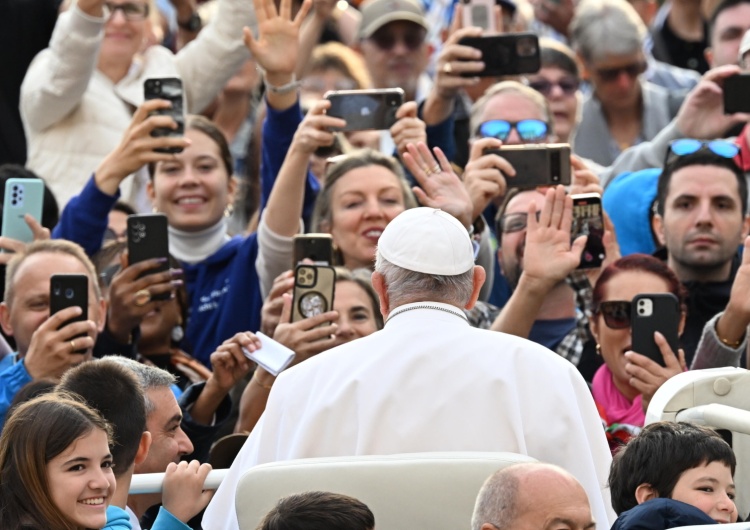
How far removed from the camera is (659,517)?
4250 millimetres

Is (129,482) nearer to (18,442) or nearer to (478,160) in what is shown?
(18,442)

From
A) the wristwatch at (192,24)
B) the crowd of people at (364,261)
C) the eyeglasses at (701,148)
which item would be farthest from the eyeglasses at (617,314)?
the wristwatch at (192,24)

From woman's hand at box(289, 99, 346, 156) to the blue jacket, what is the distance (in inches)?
131

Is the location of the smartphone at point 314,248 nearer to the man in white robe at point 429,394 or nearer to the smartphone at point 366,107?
the smartphone at point 366,107

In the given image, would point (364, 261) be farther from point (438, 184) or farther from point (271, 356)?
point (271, 356)

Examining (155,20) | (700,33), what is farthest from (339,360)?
(700,33)

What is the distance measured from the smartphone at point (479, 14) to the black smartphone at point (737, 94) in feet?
5.08

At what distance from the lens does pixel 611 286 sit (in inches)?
264

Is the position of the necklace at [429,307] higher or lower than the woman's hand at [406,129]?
lower

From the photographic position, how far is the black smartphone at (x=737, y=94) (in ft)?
25.2

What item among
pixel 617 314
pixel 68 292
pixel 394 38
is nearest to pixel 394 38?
pixel 394 38

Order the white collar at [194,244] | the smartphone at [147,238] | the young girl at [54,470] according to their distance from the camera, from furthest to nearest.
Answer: the white collar at [194,244]
the smartphone at [147,238]
the young girl at [54,470]

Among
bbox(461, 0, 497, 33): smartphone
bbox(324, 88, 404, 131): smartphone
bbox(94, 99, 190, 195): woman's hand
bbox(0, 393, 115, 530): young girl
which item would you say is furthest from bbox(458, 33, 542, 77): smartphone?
bbox(0, 393, 115, 530): young girl

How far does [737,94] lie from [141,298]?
2920 mm
